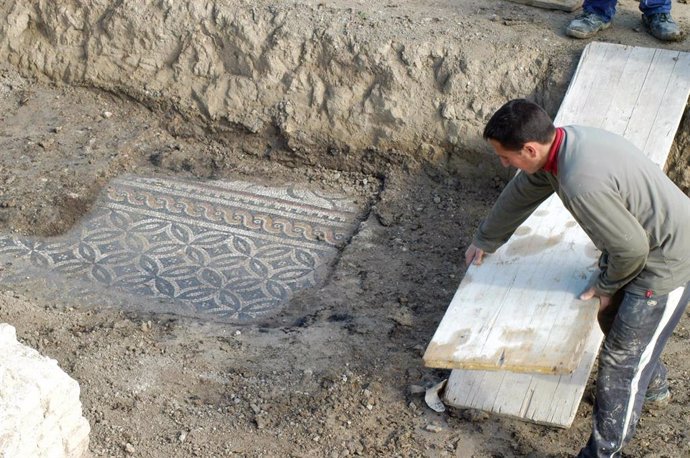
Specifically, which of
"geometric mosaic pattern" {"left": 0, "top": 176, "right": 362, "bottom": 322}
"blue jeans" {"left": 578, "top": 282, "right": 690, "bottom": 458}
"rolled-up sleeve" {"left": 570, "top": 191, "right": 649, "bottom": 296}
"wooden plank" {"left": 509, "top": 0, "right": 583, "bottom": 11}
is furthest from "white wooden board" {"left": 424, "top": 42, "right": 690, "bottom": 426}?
"geometric mosaic pattern" {"left": 0, "top": 176, "right": 362, "bottom": 322}

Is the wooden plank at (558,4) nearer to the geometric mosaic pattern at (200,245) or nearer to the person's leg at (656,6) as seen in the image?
the person's leg at (656,6)

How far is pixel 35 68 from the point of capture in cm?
779

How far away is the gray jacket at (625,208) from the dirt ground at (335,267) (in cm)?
102

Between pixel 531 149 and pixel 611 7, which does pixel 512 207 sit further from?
pixel 611 7

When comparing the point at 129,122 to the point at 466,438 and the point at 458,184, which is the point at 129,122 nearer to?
the point at 458,184

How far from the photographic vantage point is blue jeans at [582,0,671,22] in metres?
6.54

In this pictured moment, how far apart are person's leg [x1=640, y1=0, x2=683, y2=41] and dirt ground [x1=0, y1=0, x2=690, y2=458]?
0.29ft

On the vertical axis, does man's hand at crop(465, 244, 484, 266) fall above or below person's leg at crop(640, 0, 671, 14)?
below

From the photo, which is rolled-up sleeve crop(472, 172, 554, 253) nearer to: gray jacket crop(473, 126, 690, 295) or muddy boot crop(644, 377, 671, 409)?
gray jacket crop(473, 126, 690, 295)

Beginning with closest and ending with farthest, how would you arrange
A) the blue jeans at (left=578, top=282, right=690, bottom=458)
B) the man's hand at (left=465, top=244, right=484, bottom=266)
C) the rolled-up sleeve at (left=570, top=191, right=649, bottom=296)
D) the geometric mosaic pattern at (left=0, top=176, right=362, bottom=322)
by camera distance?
1. the rolled-up sleeve at (left=570, top=191, right=649, bottom=296)
2. the blue jeans at (left=578, top=282, right=690, bottom=458)
3. the man's hand at (left=465, top=244, right=484, bottom=266)
4. the geometric mosaic pattern at (left=0, top=176, right=362, bottom=322)

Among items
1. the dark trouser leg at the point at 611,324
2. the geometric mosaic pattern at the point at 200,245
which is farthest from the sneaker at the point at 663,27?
the dark trouser leg at the point at 611,324

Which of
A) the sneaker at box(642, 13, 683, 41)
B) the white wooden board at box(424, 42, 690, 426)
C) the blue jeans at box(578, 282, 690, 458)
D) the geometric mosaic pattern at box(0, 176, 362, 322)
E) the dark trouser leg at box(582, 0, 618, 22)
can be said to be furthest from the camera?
the dark trouser leg at box(582, 0, 618, 22)

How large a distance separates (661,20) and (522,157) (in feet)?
10.3

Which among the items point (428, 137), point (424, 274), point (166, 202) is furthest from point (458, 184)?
point (166, 202)
